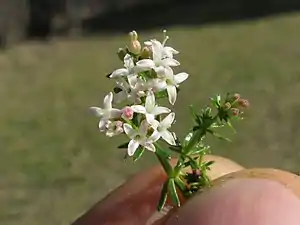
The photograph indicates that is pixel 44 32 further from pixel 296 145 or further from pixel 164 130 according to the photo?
pixel 164 130

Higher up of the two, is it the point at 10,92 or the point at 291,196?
the point at 291,196

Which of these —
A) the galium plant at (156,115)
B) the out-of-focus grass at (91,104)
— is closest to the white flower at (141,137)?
the galium plant at (156,115)

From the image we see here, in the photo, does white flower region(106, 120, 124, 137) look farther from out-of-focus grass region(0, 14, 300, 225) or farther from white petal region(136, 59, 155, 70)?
out-of-focus grass region(0, 14, 300, 225)

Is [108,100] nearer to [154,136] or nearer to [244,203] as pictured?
[154,136]

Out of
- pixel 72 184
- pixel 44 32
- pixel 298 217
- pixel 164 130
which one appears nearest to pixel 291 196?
pixel 298 217

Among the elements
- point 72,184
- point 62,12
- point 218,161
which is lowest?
point 72,184

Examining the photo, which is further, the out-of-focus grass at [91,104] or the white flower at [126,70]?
the out-of-focus grass at [91,104]

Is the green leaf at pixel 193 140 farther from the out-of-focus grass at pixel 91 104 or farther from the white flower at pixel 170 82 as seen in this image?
the out-of-focus grass at pixel 91 104
